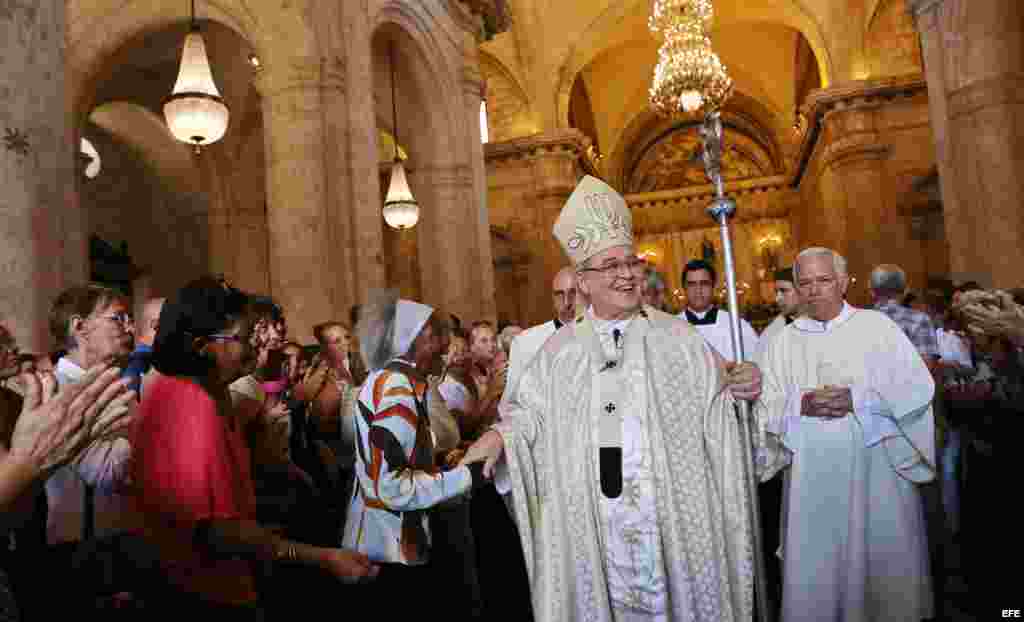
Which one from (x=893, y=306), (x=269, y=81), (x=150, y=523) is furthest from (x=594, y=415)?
(x=269, y=81)

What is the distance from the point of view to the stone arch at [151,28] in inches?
334

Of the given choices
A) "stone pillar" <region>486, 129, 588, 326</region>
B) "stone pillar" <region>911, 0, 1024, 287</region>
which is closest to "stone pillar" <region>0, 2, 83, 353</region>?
"stone pillar" <region>911, 0, 1024, 287</region>

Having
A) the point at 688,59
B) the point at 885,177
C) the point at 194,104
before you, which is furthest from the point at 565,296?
the point at 885,177

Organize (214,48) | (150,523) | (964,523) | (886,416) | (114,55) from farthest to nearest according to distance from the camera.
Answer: (214,48), (114,55), (964,523), (886,416), (150,523)

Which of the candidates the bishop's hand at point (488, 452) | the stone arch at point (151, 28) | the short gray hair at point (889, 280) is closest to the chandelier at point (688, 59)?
the stone arch at point (151, 28)

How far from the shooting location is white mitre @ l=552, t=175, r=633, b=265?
2.83 meters

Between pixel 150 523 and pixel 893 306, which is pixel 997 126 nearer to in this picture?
pixel 893 306

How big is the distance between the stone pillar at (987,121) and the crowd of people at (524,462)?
16.9 ft

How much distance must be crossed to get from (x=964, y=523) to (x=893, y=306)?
1.55m

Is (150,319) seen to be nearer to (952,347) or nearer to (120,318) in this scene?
(120,318)

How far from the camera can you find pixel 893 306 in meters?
5.56

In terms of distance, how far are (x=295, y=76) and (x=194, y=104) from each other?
2333mm

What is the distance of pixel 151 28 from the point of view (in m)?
9.30

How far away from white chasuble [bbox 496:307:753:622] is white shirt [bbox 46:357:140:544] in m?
1.26
